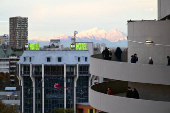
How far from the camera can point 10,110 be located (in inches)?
4739

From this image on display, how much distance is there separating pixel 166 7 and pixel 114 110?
28.8 ft

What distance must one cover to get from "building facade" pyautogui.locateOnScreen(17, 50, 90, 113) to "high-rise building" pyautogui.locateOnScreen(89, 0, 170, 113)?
90928 millimetres

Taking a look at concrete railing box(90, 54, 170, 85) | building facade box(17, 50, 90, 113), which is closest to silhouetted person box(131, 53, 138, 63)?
concrete railing box(90, 54, 170, 85)

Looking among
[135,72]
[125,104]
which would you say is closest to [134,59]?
[135,72]

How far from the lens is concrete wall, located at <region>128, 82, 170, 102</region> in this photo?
3122cm

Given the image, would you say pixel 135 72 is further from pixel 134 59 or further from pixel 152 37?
pixel 152 37

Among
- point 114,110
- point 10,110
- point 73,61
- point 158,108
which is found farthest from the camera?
point 73,61

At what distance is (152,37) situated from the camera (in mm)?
31281

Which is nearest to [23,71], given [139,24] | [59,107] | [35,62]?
[35,62]

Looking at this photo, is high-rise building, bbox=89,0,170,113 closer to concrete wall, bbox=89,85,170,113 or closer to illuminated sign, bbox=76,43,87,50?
concrete wall, bbox=89,85,170,113

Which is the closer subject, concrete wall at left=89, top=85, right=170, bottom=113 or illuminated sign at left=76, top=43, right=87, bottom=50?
concrete wall at left=89, top=85, right=170, bottom=113

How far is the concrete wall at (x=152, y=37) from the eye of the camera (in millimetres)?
30797

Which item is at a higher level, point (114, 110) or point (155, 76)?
point (155, 76)

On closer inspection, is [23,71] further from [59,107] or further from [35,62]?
[59,107]
